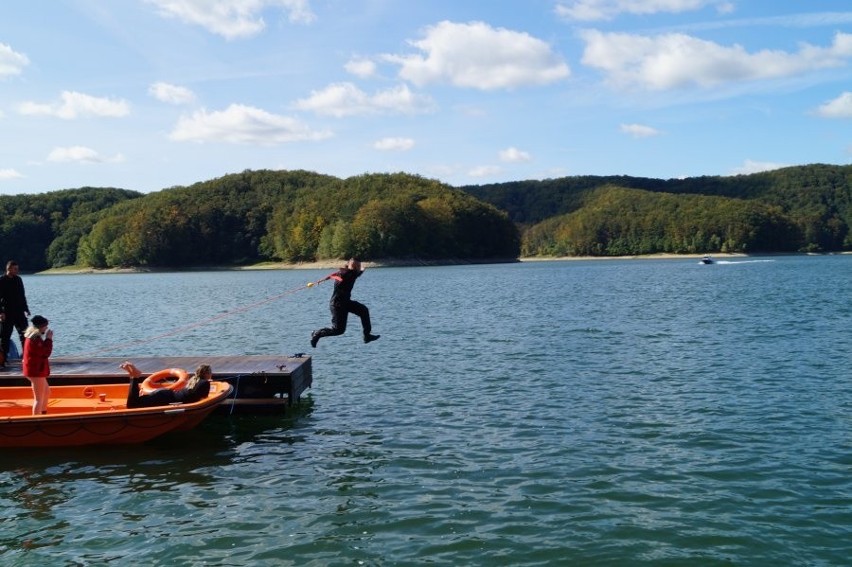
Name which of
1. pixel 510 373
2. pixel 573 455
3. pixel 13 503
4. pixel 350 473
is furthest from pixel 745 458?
pixel 13 503

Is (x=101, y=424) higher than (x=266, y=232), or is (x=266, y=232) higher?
(x=266, y=232)

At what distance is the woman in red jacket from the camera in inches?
555

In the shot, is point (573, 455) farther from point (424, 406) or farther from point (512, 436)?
point (424, 406)

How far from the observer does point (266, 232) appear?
624 feet

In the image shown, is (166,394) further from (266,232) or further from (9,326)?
(266,232)

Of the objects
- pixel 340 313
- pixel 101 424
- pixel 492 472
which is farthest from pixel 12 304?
pixel 492 472

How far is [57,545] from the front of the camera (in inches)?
388

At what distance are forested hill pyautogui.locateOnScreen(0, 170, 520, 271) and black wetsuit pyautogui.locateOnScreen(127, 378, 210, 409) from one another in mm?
141741

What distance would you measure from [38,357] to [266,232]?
18004cm

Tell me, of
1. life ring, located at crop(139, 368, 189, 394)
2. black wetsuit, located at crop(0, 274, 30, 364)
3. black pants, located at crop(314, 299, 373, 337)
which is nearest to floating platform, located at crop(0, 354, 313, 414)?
black wetsuit, located at crop(0, 274, 30, 364)

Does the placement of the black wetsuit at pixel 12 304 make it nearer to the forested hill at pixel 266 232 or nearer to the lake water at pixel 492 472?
the lake water at pixel 492 472

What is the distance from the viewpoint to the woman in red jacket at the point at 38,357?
14094 millimetres

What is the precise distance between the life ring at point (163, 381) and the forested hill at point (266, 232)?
140419 mm

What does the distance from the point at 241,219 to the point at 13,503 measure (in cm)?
18916
